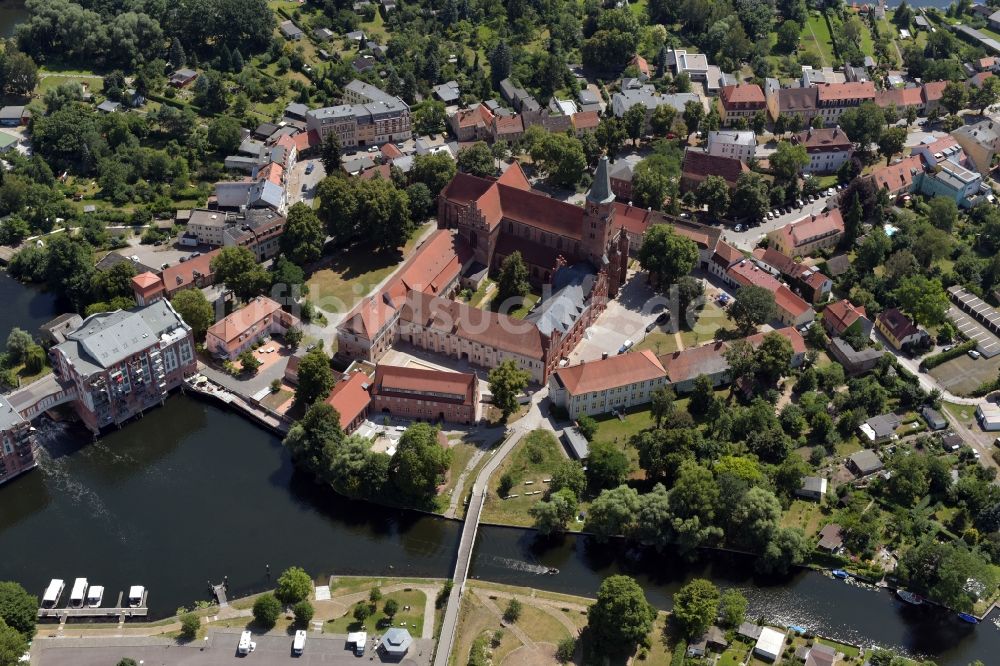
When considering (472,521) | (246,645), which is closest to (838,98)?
(472,521)

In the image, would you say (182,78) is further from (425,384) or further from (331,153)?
(425,384)

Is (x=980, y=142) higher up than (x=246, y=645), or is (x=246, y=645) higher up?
(x=980, y=142)

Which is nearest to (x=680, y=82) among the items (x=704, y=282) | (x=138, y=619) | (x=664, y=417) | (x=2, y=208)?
(x=704, y=282)

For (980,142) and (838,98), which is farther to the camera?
(838,98)

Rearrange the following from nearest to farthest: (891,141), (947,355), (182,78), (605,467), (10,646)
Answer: (10,646)
(605,467)
(947,355)
(891,141)
(182,78)

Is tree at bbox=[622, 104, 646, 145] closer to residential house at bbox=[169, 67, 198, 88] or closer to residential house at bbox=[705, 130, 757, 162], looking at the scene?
residential house at bbox=[705, 130, 757, 162]

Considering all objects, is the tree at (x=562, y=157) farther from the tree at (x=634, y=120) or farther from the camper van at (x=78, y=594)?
the camper van at (x=78, y=594)

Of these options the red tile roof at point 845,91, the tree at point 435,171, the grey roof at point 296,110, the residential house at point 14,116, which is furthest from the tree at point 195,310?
the red tile roof at point 845,91
